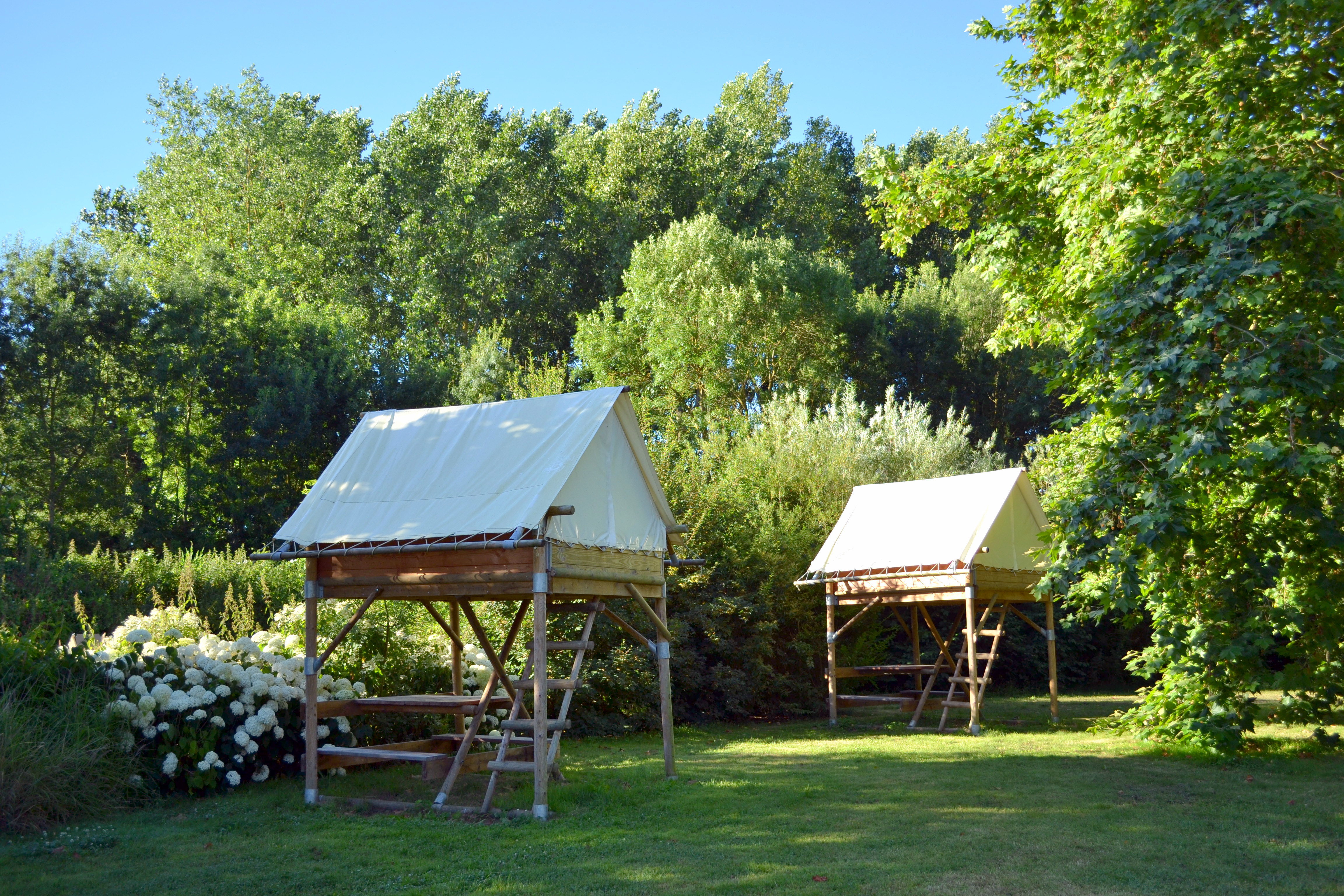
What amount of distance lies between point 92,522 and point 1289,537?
25.6m

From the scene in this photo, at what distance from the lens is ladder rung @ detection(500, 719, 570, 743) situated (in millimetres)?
8203

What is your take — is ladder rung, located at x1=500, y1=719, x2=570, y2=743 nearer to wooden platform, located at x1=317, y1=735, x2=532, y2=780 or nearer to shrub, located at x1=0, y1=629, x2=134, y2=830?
wooden platform, located at x1=317, y1=735, x2=532, y2=780

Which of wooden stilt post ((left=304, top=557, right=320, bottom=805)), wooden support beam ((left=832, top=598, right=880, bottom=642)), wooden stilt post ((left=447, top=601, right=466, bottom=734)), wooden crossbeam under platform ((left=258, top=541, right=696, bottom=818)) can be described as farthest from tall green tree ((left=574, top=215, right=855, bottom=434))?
wooden stilt post ((left=304, top=557, right=320, bottom=805))

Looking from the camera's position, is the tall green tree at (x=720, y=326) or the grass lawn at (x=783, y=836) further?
the tall green tree at (x=720, y=326)

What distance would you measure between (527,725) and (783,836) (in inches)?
89.7

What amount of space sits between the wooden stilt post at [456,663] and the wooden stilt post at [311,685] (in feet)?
5.89

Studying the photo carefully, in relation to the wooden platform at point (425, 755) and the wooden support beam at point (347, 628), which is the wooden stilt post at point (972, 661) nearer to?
the wooden platform at point (425, 755)

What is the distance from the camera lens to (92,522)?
25250 mm

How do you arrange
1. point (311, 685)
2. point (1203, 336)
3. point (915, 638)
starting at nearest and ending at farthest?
point (1203, 336) < point (311, 685) < point (915, 638)

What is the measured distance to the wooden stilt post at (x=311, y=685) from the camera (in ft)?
28.6

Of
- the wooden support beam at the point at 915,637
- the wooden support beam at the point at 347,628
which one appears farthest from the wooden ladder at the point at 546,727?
the wooden support beam at the point at 915,637

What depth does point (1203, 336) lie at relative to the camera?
8391mm

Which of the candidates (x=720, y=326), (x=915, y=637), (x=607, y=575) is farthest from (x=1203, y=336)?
(x=720, y=326)

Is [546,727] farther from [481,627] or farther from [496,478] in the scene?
[496,478]
